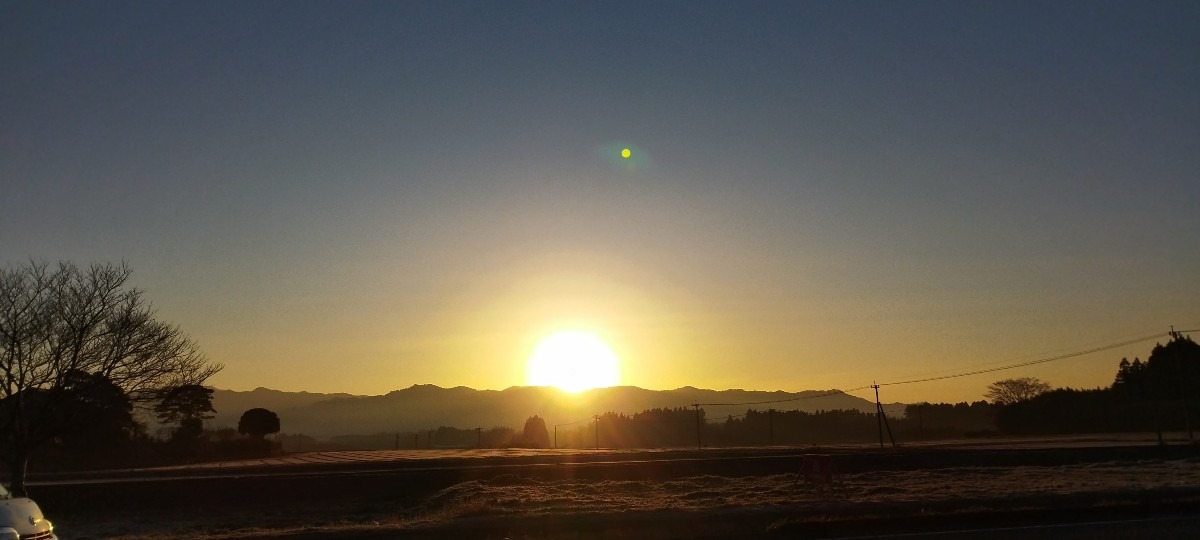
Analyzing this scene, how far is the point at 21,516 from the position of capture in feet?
37.5

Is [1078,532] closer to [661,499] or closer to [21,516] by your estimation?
[661,499]

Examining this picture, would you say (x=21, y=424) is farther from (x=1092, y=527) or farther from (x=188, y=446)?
(x=188, y=446)

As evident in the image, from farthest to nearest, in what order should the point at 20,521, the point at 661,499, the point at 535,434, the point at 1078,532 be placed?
the point at 535,434, the point at 661,499, the point at 1078,532, the point at 20,521

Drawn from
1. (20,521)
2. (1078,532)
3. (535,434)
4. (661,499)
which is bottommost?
(1078,532)

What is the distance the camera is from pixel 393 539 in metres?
15.2

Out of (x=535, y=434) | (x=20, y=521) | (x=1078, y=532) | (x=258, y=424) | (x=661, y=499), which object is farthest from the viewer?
(x=535, y=434)

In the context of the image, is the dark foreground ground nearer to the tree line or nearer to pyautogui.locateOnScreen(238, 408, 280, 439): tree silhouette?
the tree line

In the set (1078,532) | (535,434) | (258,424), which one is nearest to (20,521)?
(1078,532)

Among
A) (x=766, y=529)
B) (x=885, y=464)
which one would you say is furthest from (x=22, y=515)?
(x=885, y=464)

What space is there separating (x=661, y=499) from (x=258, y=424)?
60.0m

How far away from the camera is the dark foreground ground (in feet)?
53.4

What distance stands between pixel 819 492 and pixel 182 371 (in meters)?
24.6

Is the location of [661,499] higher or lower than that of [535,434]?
lower

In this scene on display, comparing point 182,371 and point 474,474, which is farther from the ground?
point 182,371
